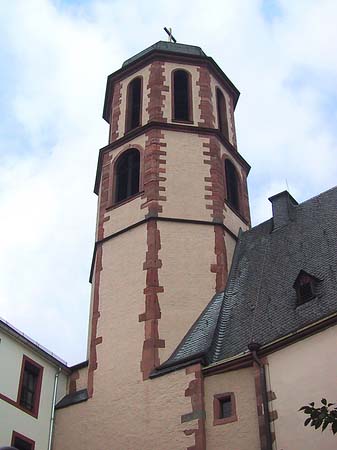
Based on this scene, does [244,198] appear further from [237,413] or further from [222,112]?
[237,413]

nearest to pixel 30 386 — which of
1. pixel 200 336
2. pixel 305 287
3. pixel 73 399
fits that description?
pixel 73 399

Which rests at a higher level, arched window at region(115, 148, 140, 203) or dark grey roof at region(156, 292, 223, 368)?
arched window at region(115, 148, 140, 203)

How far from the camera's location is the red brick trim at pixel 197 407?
44.1 feet

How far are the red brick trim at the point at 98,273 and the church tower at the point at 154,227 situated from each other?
4 centimetres

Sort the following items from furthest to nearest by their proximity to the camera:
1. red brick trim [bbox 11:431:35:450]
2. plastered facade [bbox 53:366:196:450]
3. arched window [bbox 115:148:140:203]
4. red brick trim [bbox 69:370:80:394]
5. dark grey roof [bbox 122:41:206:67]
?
dark grey roof [bbox 122:41:206:67] → arched window [bbox 115:148:140:203] → red brick trim [bbox 69:370:80:394] → red brick trim [bbox 11:431:35:450] → plastered facade [bbox 53:366:196:450]

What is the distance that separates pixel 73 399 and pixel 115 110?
1000 centimetres

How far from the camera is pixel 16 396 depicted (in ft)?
51.2

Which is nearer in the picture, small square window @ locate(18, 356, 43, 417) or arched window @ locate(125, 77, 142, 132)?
small square window @ locate(18, 356, 43, 417)

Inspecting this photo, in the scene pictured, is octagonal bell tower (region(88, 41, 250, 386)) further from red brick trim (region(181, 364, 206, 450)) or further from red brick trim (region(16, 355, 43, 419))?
red brick trim (region(181, 364, 206, 450))

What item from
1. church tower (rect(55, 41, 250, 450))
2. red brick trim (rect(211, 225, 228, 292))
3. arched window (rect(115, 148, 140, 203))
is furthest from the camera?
arched window (rect(115, 148, 140, 203))

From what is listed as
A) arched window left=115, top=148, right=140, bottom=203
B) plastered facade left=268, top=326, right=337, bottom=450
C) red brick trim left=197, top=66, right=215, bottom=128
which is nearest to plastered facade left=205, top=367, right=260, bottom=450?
plastered facade left=268, top=326, right=337, bottom=450

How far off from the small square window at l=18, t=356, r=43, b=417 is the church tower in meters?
0.65

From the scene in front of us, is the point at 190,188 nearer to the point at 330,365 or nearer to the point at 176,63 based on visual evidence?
the point at 176,63

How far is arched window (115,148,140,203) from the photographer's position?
2002 centimetres
